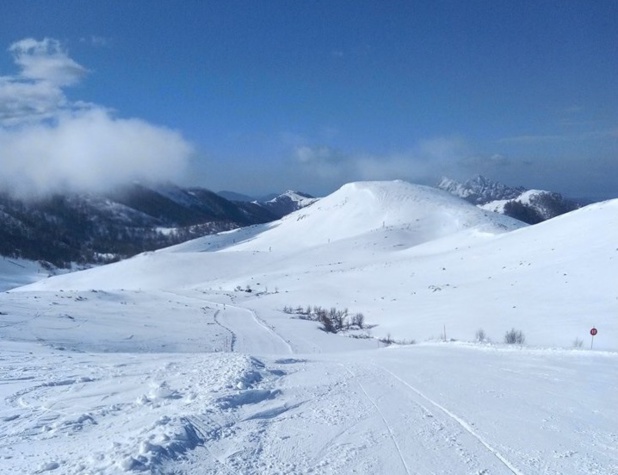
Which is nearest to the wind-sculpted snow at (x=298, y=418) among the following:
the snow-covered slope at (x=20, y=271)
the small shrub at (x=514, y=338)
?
the small shrub at (x=514, y=338)

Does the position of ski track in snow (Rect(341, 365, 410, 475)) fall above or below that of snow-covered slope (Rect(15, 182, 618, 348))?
below

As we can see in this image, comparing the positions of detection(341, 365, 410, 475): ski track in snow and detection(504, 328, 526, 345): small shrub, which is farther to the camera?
detection(504, 328, 526, 345): small shrub

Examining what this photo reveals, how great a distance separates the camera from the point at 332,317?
39.7 metres

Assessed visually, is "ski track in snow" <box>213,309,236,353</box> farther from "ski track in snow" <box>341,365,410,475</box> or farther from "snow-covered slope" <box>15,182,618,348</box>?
"ski track in snow" <box>341,365,410,475</box>

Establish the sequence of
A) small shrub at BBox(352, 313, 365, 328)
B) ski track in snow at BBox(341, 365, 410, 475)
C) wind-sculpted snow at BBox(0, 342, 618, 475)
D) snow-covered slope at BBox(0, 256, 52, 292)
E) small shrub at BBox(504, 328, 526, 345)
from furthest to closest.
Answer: snow-covered slope at BBox(0, 256, 52, 292) → small shrub at BBox(352, 313, 365, 328) → small shrub at BBox(504, 328, 526, 345) → ski track in snow at BBox(341, 365, 410, 475) → wind-sculpted snow at BBox(0, 342, 618, 475)

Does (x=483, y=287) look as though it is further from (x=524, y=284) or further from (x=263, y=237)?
(x=263, y=237)

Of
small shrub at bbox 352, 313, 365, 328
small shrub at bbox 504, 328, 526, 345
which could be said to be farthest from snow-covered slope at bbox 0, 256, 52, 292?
small shrub at bbox 504, 328, 526, 345

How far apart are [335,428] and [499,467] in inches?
99.6

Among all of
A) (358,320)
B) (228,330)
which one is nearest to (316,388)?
(228,330)

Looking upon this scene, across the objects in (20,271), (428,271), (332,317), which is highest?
(20,271)

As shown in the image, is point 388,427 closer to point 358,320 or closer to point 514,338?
point 514,338

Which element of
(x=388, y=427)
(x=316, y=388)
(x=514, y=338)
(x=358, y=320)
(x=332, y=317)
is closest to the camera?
(x=388, y=427)

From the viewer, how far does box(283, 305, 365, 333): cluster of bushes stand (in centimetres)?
3634

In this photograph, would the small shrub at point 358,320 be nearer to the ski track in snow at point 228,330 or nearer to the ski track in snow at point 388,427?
the ski track in snow at point 228,330
